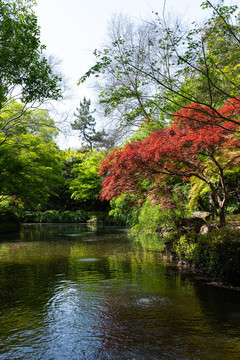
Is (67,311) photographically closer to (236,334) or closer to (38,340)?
(38,340)

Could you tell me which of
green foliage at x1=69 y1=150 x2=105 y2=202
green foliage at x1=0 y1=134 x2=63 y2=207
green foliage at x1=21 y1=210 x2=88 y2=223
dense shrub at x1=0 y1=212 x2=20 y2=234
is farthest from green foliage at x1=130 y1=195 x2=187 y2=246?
green foliage at x1=21 y1=210 x2=88 y2=223

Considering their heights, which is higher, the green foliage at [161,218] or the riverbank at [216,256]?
the green foliage at [161,218]

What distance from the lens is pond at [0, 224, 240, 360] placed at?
342cm

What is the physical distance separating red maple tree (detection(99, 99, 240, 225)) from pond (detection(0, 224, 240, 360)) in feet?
8.52

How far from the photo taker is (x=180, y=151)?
736 centimetres

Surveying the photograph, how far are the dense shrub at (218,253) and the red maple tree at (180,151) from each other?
143 cm

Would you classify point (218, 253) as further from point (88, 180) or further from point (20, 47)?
point (88, 180)

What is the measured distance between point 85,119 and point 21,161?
3229 centimetres

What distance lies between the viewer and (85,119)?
4759 centimetres

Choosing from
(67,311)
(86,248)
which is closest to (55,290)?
(67,311)

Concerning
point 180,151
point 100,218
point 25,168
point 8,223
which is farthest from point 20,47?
point 100,218

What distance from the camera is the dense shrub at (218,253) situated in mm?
6047

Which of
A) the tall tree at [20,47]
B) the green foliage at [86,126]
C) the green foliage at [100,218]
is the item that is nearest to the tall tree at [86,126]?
the green foliage at [86,126]

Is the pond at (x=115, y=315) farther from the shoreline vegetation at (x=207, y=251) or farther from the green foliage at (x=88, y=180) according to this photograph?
the green foliage at (x=88, y=180)
